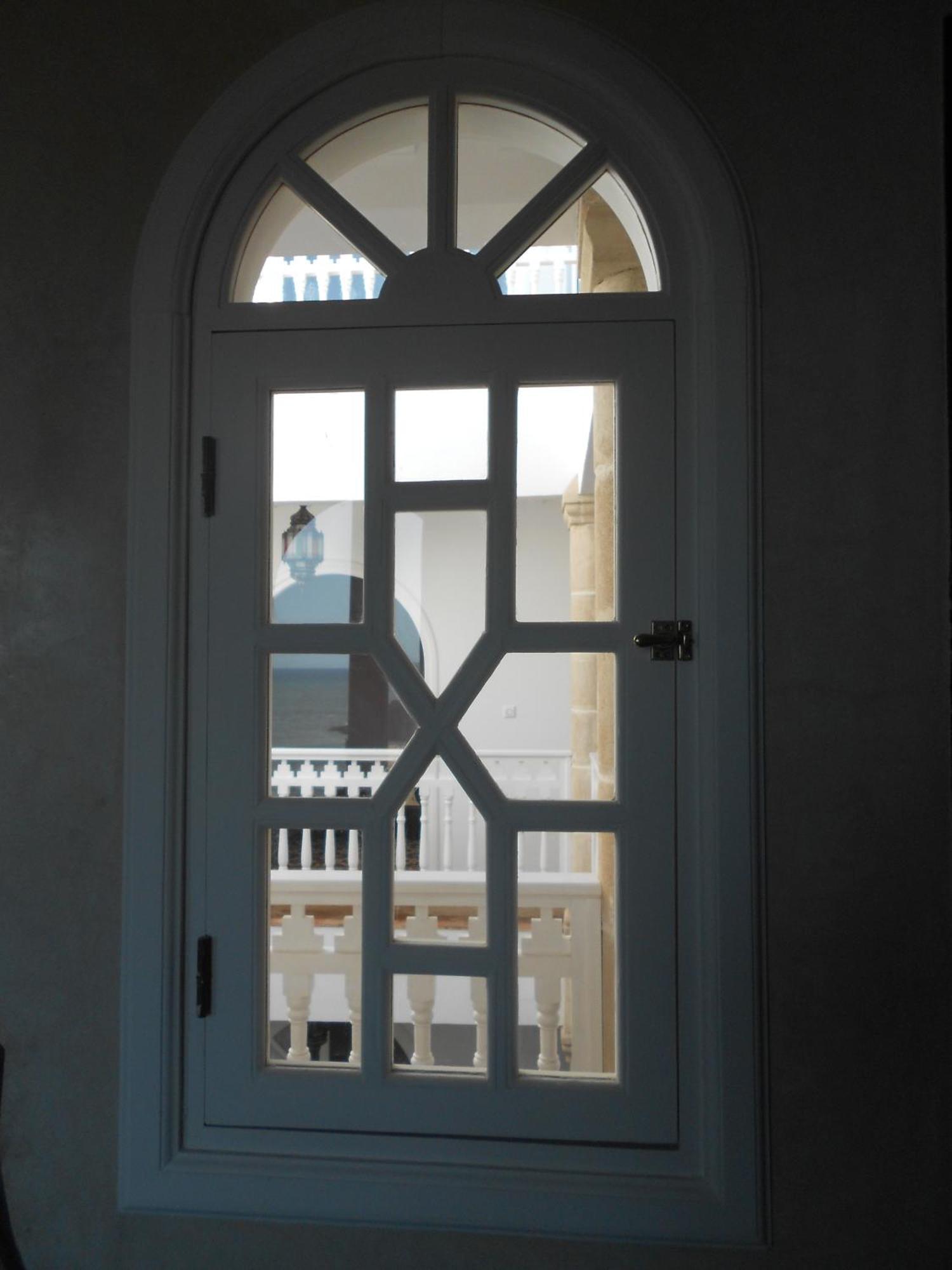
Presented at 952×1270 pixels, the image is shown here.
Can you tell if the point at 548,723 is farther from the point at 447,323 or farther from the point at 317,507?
the point at 447,323

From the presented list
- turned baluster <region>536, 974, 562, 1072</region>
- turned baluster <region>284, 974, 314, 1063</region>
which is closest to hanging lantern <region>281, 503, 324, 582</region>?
turned baluster <region>284, 974, 314, 1063</region>

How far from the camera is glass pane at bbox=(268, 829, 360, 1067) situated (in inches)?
66.4

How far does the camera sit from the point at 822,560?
1570mm

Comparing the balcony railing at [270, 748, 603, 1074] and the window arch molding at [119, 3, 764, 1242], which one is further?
the balcony railing at [270, 748, 603, 1074]

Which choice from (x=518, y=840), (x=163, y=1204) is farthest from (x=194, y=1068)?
(x=518, y=840)

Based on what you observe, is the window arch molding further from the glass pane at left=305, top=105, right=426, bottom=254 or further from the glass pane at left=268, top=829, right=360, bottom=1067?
the glass pane at left=268, top=829, right=360, bottom=1067

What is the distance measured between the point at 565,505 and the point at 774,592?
0.39 m

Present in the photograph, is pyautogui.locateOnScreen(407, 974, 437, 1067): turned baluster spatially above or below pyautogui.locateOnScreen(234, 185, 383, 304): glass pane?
below

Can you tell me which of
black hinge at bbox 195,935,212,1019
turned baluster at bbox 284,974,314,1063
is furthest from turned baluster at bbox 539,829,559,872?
black hinge at bbox 195,935,212,1019

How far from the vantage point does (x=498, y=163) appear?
5.64 ft

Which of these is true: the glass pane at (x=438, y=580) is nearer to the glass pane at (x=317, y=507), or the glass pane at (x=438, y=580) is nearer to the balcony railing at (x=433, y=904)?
the glass pane at (x=317, y=507)

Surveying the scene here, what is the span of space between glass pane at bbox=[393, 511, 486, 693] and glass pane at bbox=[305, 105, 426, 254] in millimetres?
517

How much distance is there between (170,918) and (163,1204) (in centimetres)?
50

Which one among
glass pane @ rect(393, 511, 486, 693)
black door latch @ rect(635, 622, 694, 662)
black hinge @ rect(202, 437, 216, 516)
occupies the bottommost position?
black door latch @ rect(635, 622, 694, 662)
